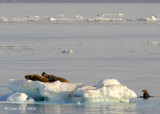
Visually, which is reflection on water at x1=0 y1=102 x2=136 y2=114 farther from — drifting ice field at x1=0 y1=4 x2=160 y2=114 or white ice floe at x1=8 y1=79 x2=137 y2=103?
white ice floe at x1=8 y1=79 x2=137 y2=103

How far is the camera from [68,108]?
9.98 metres

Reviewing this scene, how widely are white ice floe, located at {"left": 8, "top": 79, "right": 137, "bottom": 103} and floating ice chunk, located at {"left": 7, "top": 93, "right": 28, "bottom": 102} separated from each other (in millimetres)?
246

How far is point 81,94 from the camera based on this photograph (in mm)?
10453

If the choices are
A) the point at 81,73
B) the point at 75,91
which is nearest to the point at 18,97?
the point at 75,91

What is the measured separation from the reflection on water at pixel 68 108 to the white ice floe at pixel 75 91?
171mm

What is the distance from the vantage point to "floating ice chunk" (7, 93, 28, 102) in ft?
34.3

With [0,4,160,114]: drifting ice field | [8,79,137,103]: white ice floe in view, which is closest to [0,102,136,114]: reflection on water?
[0,4,160,114]: drifting ice field

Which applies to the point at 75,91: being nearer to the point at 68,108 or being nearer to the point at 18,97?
the point at 68,108

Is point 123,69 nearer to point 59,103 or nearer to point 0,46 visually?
point 59,103

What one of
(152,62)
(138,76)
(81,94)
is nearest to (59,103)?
(81,94)

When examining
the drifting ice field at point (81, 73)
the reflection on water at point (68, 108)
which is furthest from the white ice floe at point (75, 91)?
the reflection on water at point (68, 108)

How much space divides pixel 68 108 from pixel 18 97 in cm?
100

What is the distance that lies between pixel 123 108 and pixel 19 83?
1980 mm

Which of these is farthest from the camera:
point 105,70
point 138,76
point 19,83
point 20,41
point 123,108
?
point 20,41
